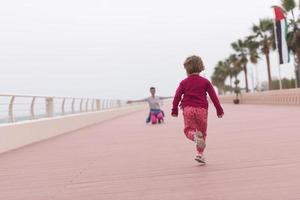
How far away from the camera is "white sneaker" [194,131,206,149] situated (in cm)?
791

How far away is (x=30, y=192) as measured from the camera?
6457 mm

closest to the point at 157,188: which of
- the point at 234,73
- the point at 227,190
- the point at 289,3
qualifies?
the point at 227,190

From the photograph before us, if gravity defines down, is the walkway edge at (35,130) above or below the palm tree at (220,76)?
below

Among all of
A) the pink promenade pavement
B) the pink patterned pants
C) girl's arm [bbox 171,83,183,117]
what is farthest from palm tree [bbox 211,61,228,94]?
the pink patterned pants


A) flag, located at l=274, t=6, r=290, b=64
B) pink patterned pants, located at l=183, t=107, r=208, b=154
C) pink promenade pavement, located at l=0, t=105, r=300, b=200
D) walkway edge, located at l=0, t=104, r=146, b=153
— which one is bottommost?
pink promenade pavement, located at l=0, t=105, r=300, b=200

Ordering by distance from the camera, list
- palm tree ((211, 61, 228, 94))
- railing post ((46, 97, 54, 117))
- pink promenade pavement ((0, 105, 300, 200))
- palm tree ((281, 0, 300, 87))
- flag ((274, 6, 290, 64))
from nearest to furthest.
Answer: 1. pink promenade pavement ((0, 105, 300, 200))
2. railing post ((46, 97, 54, 117))
3. flag ((274, 6, 290, 64))
4. palm tree ((281, 0, 300, 87))
5. palm tree ((211, 61, 228, 94))

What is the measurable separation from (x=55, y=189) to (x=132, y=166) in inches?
78.9

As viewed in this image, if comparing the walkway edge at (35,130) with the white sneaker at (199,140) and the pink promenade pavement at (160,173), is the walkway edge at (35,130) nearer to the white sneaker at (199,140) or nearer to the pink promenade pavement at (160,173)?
the pink promenade pavement at (160,173)

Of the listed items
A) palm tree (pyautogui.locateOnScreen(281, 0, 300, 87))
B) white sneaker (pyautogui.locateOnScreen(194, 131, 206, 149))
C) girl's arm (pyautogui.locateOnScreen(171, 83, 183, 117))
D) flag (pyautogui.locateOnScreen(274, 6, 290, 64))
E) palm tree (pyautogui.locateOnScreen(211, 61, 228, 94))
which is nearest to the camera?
white sneaker (pyautogui.locateOnScreen(194, 131, 206, 149))

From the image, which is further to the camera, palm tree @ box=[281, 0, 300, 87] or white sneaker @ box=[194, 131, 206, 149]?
palm tree @ box=[281, 0, 300, 87]

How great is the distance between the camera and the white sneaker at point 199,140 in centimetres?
791

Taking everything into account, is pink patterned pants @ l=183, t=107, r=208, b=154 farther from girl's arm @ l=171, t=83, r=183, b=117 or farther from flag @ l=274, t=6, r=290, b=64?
flag @ l=274, t=6, r=290, b=64

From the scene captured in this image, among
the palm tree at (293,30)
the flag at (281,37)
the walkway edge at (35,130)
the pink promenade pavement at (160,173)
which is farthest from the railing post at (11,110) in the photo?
the palm tree at (293,30)

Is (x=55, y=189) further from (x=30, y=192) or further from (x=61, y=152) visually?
(x=61, y=152)
